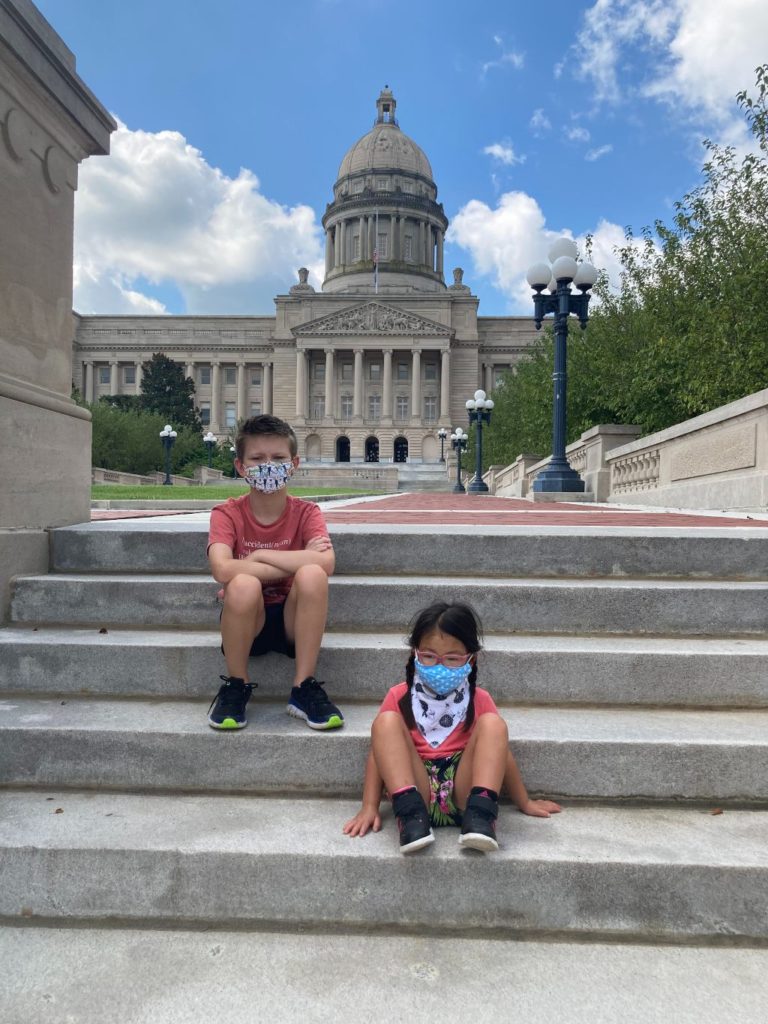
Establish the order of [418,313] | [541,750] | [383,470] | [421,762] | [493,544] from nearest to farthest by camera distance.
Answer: [421,762]
[541,750]
[493,544]
[383,470]
[418,313]

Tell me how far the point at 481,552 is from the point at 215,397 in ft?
283

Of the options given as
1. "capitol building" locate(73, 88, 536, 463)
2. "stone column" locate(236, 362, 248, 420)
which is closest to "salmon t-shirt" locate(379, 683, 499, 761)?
"capitol building" locate(73, 88, 536, 463)

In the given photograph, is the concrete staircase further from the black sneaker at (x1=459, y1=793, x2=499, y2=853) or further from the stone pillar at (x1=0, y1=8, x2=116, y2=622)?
the stone pillar at (x1=0, y1=8, x2=116, y2=622)

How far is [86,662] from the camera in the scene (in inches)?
127

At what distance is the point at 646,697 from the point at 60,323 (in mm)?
3810

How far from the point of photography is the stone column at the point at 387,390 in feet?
264

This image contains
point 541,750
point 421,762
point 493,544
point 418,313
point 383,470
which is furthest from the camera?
point 418,313

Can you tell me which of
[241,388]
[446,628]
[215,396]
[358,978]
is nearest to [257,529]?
[446,628]

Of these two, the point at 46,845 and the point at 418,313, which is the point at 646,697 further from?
the point at 418,313

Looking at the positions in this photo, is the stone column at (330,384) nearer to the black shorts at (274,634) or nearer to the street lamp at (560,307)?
the street lamp at (560,307)

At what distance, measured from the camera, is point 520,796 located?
8.46 feet

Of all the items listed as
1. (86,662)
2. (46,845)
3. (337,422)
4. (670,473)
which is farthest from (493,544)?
(337,422)

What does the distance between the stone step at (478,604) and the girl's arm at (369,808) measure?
3.56 feet

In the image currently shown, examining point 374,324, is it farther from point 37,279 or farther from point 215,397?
point 37,279
